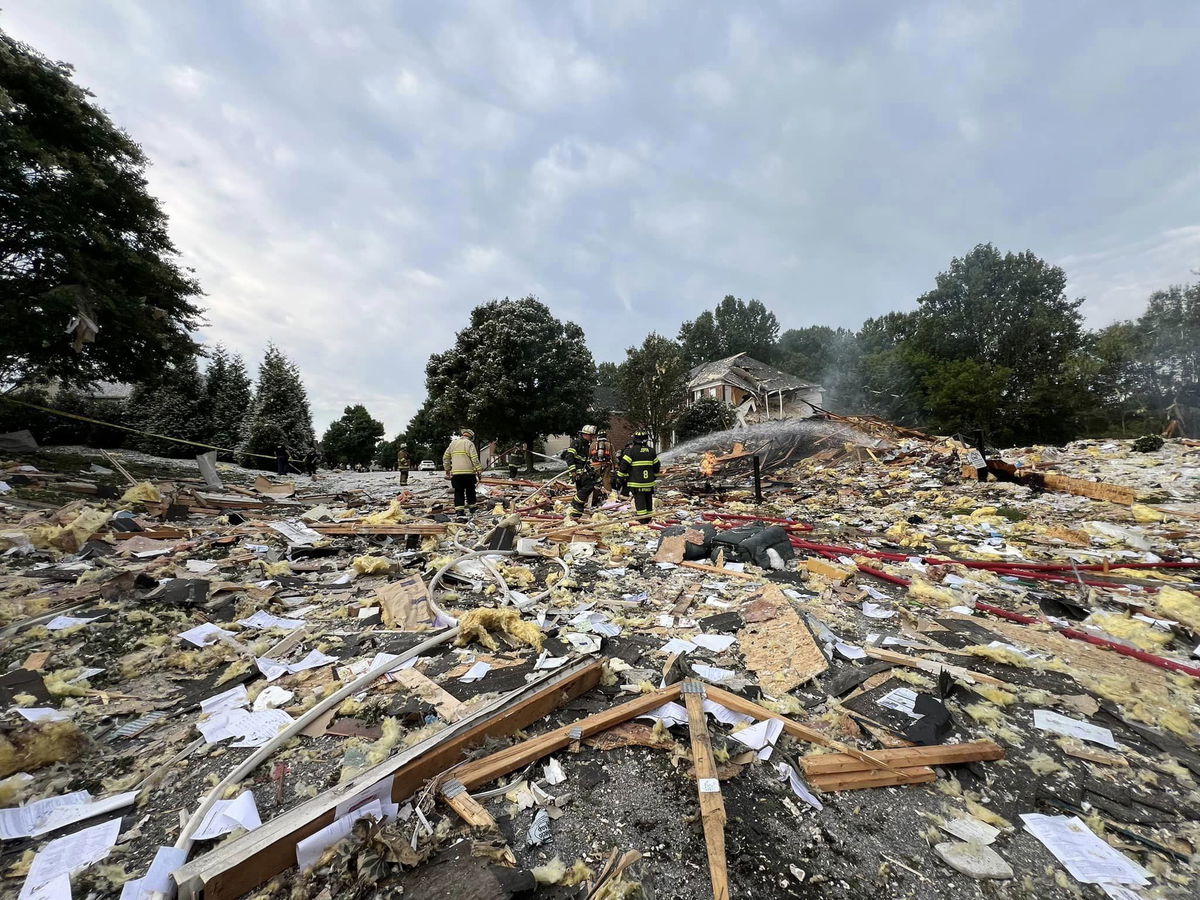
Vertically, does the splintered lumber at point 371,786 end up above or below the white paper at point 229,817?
above

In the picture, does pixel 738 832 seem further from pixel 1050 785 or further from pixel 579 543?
pixel 579 543

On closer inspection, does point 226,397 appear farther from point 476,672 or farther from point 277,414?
point 476,672

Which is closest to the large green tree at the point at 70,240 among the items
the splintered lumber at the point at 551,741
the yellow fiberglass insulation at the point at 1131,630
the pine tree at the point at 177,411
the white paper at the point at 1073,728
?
the pine tree at the point at 177,411

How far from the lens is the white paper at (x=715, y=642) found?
11.6 feet

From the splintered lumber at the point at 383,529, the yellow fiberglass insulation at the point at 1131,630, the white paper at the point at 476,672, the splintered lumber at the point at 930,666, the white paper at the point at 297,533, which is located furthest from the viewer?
the splintered lumber at the point at 383,529

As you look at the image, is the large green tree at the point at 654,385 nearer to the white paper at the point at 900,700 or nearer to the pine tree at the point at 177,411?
the white paper at the point at 900,700

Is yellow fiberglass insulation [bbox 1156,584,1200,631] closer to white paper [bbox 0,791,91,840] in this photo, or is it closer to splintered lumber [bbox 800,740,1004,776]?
splintered lumber [bbox 800,740,1004,776]

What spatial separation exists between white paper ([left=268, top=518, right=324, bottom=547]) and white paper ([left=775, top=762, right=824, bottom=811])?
19.9ft

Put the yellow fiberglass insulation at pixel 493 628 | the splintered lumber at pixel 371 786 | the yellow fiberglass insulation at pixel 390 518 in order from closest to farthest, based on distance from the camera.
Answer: the splintered lumber at pixel 371 786 < the yellow fiberglass insulation at pixel 493 628 < the yellow fiberglass insulation at pixel 390 518

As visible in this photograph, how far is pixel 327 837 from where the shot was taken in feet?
5.82

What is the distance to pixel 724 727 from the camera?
256 cm

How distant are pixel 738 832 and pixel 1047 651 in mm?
3007

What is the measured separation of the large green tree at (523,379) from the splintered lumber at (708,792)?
18.1m

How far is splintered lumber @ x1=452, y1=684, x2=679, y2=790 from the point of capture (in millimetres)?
2121
